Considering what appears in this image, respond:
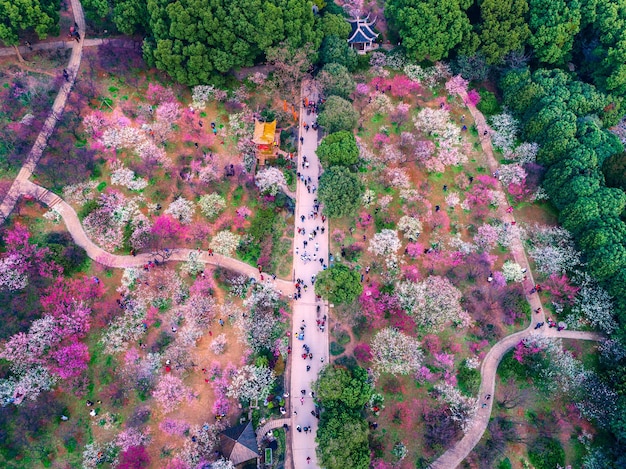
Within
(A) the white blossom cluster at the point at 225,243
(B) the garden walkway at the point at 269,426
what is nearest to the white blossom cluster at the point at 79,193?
(A) the white blossom cluster at the point at 225,243

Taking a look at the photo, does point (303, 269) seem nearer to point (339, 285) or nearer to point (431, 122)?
point (339, 285)

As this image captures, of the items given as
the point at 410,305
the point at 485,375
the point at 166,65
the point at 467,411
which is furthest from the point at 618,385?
the point at 166,65

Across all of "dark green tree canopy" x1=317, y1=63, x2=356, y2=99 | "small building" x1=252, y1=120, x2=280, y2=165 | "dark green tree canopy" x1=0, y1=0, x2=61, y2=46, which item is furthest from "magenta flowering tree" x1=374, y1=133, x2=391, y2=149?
"dark green tree canopy" x1=0, y1=0, x2=61, y2=46

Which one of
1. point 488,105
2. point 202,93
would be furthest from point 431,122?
point 202,93

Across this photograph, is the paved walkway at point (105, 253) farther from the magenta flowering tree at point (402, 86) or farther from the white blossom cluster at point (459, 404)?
the magenta flowering tree at point (402, 86)

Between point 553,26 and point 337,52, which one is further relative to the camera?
point 337,52

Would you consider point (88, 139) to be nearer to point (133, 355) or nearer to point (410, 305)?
point (133, 355)

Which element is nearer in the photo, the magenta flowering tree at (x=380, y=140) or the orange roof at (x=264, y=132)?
the orange roof at (x=264, y=132)
